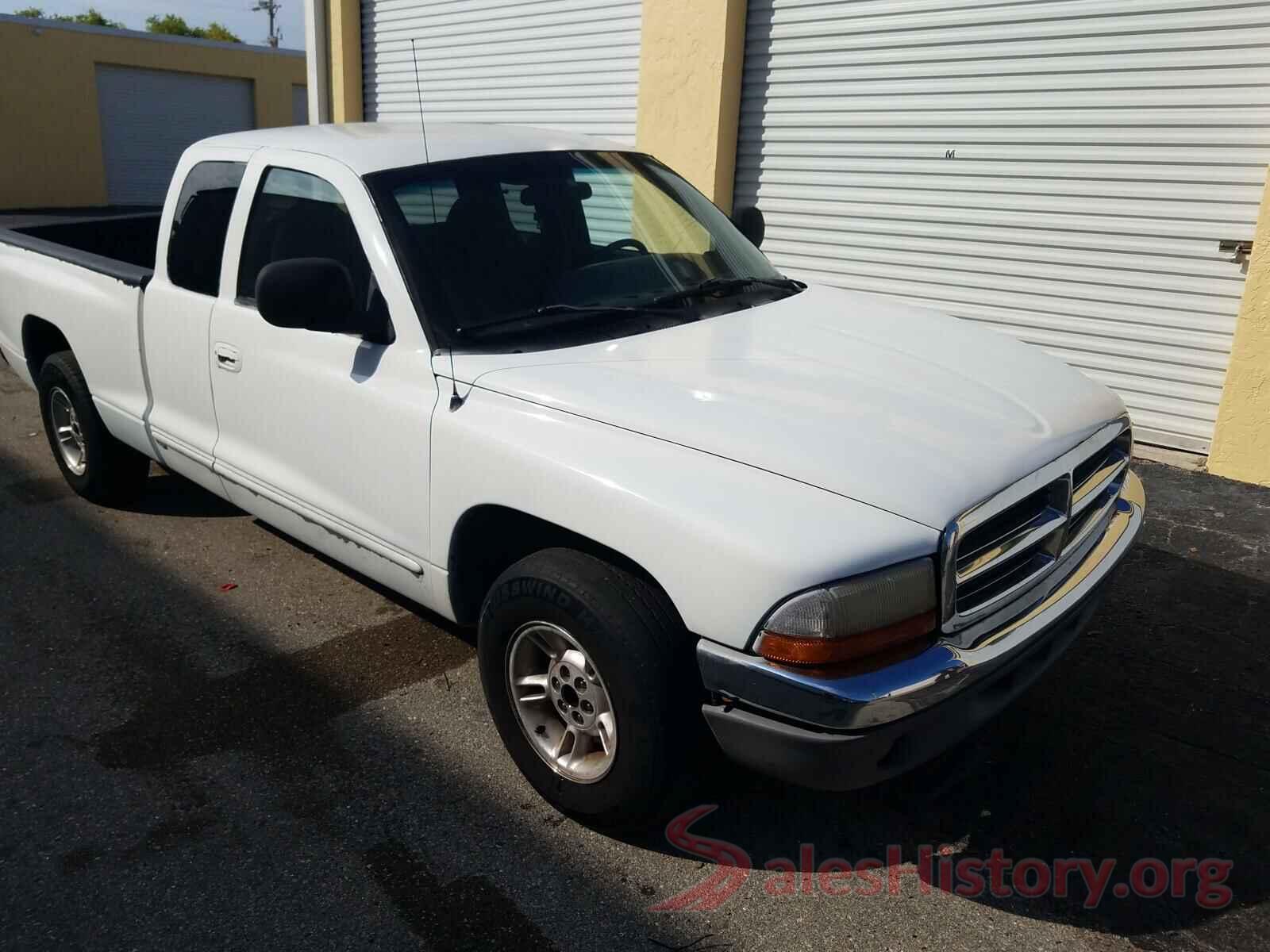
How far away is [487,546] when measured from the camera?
10.3 feet

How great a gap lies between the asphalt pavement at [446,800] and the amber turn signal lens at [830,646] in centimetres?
59

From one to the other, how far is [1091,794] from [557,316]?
2171mm

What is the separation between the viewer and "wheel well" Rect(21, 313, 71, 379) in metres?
5.50

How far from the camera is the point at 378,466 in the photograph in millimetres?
3307

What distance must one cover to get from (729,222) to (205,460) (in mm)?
2316

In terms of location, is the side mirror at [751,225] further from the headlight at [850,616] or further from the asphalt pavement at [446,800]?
the headlight at [850,616]

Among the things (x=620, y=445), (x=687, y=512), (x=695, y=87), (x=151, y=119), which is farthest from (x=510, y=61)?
(x=151, y=119)

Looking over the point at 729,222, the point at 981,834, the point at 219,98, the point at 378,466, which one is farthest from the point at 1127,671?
the point at 219,98

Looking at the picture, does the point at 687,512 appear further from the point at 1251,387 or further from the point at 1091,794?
the point at 1251,387

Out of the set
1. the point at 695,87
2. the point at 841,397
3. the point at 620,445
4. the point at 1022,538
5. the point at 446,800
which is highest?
the point at 695,87

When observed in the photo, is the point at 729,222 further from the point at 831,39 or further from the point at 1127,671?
the point at 831,39

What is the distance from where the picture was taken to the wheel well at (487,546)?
296 centimetres

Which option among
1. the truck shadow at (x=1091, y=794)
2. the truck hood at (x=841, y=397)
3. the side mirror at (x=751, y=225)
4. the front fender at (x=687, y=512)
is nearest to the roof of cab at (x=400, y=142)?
A: the side mirror at (x=751, y=225)

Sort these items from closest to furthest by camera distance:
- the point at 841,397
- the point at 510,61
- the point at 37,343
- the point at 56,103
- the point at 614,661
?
the point at 614,661
the point at 841,397
the point at 37,343
the point at 510,61
the point at 56,103
